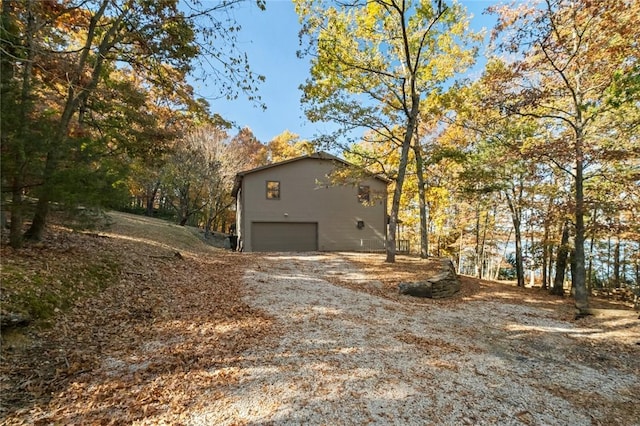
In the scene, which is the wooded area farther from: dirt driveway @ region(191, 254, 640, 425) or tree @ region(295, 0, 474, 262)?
dirt driveway @ region(191, 254, 640, 425)

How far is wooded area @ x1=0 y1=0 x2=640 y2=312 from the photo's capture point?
512 cm

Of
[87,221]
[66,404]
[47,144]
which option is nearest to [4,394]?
[66,404]

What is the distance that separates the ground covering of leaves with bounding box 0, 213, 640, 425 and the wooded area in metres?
1.22

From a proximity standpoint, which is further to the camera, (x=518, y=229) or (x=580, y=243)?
(x=518, y=229)

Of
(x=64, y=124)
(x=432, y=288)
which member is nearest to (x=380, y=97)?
(x=432, y=288)

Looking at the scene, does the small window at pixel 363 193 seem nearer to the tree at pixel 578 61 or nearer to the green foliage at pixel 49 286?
the tree at pixel 578 61

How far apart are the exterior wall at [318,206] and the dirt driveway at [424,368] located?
9.86 metres

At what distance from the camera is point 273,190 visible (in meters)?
16.8

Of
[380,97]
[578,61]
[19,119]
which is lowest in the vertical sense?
[19,119]

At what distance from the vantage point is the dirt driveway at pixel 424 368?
3111 mm

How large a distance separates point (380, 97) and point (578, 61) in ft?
22.9

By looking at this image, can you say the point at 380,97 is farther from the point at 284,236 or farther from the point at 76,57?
the point at 76,57

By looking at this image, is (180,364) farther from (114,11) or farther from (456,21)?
(456,21)

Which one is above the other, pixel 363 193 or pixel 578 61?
pixel 578 61
